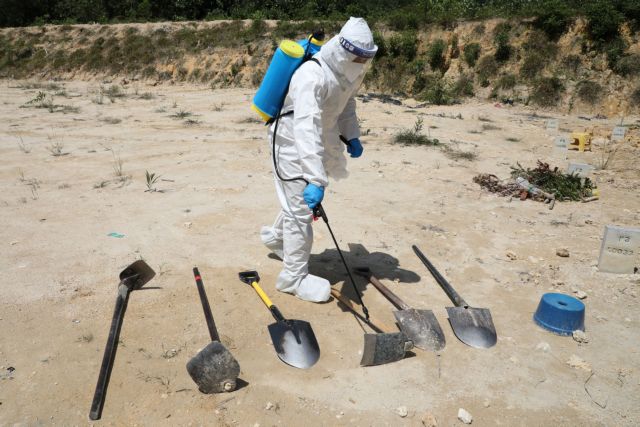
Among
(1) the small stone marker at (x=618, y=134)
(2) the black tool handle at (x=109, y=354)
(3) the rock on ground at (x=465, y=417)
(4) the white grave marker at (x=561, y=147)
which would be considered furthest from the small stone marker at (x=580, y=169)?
(2) the black tool handle at (x=109, y=354)

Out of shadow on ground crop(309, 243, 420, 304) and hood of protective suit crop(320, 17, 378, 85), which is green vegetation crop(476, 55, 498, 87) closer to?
shadow on ground crop(309, 243, 420, 304)

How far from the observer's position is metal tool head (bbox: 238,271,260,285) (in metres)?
3.58

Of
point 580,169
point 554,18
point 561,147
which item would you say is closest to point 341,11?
point 554,18

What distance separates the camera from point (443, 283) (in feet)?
12.0

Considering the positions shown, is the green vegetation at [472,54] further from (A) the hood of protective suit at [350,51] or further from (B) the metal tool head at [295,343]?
(B) the metal tool head at [295,343]

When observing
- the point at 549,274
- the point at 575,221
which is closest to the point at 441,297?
the point at 549,274

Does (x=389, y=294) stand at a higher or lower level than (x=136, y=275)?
lower

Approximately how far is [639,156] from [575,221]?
4.11 meters

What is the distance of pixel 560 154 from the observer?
805cm

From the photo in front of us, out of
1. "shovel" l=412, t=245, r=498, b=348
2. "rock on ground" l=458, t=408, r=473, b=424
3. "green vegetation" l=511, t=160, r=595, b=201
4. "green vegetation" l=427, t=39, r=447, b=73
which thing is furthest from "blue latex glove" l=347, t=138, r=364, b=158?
"green vegetation" l=427, t=39, r=447, b=73

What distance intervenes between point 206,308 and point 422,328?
149cm

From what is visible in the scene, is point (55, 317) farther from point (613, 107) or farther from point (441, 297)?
point (613, 107)

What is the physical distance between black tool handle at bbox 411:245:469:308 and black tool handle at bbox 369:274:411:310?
405 millimetres

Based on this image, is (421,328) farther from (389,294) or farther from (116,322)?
(116,322)
